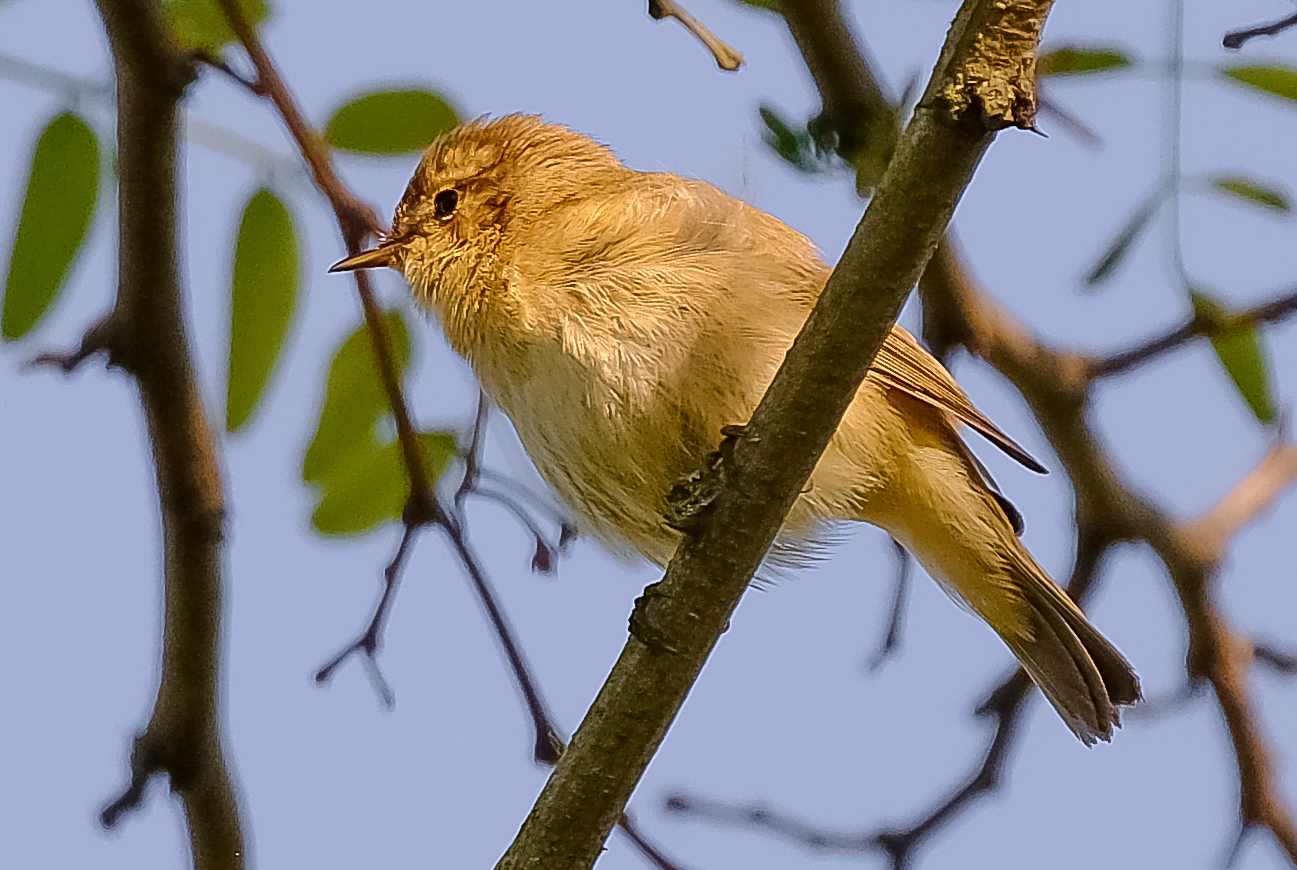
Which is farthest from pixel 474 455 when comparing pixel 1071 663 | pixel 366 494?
pixel 1071 663

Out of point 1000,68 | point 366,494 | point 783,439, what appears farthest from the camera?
point 366,494

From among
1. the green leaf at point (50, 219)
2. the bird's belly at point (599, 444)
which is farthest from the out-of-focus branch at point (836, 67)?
the green leaf at point (50, 219)

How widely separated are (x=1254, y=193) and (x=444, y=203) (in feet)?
4.67

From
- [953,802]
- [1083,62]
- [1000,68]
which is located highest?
[1000,68]

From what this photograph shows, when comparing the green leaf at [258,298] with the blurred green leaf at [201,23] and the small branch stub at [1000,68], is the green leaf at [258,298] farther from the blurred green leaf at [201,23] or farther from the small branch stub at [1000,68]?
the small branch stub at [1000,68]

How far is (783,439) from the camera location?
172cm

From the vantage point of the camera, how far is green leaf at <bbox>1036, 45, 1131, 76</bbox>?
2541 millimetres

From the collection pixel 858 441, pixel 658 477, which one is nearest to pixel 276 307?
pixel 658 477

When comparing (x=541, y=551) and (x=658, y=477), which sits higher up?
(x=658, y=477)

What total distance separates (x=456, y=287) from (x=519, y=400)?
29cm

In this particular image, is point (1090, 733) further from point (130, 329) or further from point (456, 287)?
point (130, 329)

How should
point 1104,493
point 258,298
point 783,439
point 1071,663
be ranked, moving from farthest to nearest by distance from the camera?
1. point 1104,493
2. point 1071,663
3. point 258,298
4. point 783,439

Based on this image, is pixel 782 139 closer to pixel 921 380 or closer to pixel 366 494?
pixel 921 380

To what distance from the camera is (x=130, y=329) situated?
8.07 feet
